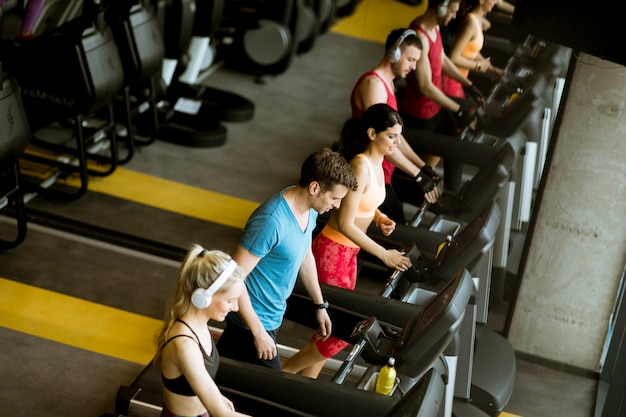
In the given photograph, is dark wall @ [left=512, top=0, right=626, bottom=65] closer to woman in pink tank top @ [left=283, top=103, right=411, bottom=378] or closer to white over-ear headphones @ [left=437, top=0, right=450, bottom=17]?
white over-ear headphones @ [left=437, top=0, right=450, bottom=17]

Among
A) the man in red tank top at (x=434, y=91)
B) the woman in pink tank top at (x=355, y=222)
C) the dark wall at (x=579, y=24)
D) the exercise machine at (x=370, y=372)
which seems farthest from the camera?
the man in red tank top at (x=434, y=91)

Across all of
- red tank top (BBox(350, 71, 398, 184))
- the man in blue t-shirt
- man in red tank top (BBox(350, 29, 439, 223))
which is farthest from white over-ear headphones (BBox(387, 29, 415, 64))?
the man in blue t-shirt

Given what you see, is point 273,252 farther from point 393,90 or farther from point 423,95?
point 423,95

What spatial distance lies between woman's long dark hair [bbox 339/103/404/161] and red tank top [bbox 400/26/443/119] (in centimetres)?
67

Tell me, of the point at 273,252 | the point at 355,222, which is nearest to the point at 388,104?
the point at 355,222

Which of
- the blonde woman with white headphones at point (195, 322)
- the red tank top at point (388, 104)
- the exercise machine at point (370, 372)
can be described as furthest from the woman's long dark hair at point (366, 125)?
the blonde woman with white headphones at point (195, 322)

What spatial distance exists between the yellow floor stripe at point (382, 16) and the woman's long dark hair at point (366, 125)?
2.03 ft

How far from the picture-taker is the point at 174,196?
18.6ft

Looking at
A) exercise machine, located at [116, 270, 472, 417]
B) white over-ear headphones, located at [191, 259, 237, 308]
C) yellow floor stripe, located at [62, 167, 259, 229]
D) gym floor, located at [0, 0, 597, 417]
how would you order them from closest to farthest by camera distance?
1. white over-ear headphones, located at [191, 259, 237, 308]
2. exercise machine, located at [116, 270, 472, 417]
3. gym floor, located at [0, 0, 597, 417]
4. yellow floor stripe, located at [62, 167, 259, 229]

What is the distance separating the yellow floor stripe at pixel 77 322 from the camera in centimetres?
419

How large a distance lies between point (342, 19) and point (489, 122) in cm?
225

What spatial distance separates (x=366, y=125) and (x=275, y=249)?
2.68ft

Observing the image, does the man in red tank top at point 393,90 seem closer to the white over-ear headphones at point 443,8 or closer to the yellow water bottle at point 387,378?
the white over-ear headphones at point 443,8

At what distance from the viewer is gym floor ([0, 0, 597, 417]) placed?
3.98 metres
